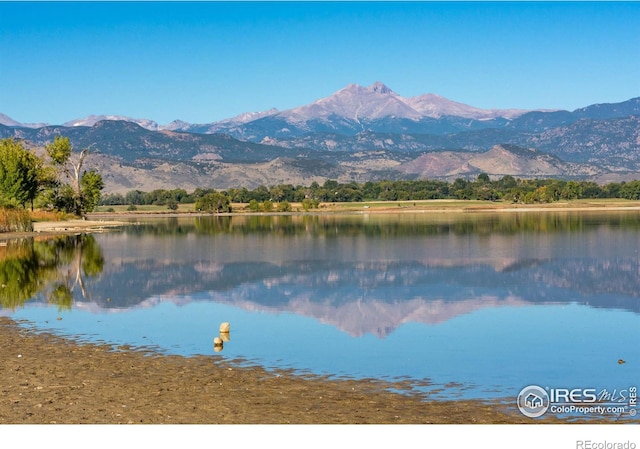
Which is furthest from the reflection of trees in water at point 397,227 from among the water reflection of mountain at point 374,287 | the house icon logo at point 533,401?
the house icon logo at point 533,401

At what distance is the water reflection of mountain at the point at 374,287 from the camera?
30.2 meters

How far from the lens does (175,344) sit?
23422 mm

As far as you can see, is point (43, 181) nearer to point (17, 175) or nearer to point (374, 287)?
point (17, 175)

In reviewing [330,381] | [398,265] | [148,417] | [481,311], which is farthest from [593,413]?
[398,265]

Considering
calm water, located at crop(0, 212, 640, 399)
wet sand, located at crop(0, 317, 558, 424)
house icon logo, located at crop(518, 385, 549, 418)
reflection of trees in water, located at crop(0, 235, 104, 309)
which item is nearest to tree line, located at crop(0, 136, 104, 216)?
reflection of trees in water, located at crop(0, 235, 104, 309)

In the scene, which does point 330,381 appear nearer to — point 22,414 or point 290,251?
point 22,414

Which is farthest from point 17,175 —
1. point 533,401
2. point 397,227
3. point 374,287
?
point 533,401

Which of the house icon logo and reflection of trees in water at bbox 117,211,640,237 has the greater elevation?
the house icon logo

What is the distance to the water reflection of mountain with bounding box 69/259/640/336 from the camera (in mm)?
30219

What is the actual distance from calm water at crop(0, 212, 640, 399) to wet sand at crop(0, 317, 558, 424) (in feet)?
4.54

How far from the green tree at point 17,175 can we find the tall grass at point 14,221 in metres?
9.41

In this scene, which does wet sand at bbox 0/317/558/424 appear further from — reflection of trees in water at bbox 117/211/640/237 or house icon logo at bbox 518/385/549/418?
reflection of trees in water at bbox 117/211/640/237

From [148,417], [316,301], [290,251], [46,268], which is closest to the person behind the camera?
[148,417]

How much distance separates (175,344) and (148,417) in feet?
27.8
